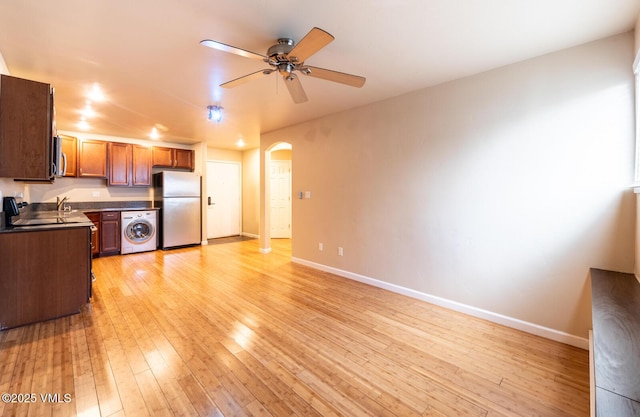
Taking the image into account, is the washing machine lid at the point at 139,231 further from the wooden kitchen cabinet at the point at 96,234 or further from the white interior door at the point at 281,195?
the white interior door at the point at 281,195

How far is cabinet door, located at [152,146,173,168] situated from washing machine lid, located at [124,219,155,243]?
1375 mm

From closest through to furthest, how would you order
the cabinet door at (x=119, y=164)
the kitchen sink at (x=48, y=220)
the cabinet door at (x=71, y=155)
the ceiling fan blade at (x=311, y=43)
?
the ceiling fan blade at (x=311, y=43)
the kitchen sink at (x=48, y=220)
the cabinet door at (x=71, y=155)
the cabinet door at (x=119, y=164)

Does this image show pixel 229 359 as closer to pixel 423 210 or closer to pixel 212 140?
pixel 423 210

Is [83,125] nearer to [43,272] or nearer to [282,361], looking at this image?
[43,272]

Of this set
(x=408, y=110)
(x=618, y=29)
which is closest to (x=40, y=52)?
(x=408, y=110)

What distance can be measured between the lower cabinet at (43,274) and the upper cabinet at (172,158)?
3720mm

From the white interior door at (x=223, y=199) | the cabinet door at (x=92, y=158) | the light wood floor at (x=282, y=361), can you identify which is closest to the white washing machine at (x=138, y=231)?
the cabinet door at (x=92, y=158)

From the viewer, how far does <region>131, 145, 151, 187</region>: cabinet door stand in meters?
5.75

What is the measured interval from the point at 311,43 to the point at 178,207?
5377mm

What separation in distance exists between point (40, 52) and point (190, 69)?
1193 mm

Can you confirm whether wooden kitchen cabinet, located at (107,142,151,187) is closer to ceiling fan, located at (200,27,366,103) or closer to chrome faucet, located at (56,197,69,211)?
chrome faucet, located at (56,197,69,211)

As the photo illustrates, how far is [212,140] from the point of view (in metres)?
6.18

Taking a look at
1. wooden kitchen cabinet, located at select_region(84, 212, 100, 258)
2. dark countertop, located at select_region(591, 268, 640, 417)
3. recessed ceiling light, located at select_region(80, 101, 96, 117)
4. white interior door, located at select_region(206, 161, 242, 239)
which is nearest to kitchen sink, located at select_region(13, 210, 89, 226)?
wooden kitchen cabinet, located at select_region(84, 212, 100, 258)

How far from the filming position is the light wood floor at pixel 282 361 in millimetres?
1614
